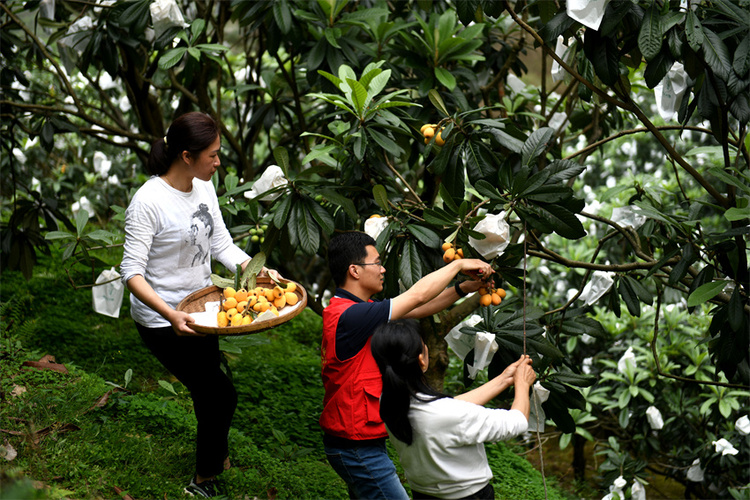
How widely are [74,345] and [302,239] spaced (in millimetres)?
1940

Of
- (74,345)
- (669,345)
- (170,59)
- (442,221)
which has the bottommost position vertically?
(669,345)

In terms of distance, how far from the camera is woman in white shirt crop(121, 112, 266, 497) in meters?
2.33

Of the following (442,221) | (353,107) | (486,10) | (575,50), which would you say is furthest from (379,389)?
(575,50)

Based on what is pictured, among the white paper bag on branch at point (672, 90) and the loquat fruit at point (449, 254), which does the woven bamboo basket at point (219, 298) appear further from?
the white paper bag on branch at point (672, 90)

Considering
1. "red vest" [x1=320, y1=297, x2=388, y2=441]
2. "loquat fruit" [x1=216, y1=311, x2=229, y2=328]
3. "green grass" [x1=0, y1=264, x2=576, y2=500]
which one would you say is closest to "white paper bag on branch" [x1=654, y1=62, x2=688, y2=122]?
"red vest" [x1=320, y1=297, x2=388, y2=441]

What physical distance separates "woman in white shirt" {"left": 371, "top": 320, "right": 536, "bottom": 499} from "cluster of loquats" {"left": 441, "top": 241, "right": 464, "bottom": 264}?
38 cm

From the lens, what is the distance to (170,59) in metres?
3.31

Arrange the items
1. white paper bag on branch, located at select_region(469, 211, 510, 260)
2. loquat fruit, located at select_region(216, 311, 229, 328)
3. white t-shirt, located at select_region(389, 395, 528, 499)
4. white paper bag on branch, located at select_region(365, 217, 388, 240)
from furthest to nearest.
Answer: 1. white paper bag on branch, located at select_region(365, 217, 388, 240)
2. loquat fruit, located at select_region(216, 311, 229, 328)
3. white paper bag on branch, located at select_region(469, 211, 510, 260)
4. white t-shirt, located at select_region(389, 395, 528, 499)

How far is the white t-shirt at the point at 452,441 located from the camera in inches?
74.0

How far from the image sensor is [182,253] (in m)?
2.49

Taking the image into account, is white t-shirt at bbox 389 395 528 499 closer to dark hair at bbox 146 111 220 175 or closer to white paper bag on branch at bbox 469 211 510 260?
white paper bag on branch at bbox 469 211 510 260

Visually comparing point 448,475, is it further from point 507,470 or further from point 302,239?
point 507,470

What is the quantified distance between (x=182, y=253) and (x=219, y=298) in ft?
0.73

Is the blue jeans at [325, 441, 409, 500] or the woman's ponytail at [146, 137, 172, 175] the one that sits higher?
the woman's ponytail at [146, 137, 172, 175]
